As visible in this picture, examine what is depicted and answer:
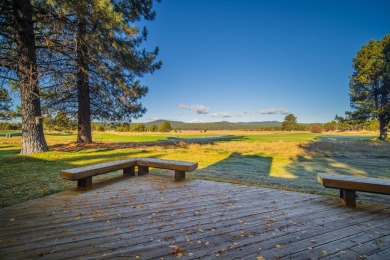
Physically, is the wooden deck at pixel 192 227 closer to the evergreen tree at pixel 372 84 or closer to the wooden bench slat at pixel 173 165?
the wooden bench slat at pixel 173 165

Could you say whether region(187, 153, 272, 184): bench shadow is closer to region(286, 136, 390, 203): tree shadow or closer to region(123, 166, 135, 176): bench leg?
region(286, 136, 390, 203): tree shadow

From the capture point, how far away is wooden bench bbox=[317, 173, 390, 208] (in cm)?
324

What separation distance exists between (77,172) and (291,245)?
379 cm

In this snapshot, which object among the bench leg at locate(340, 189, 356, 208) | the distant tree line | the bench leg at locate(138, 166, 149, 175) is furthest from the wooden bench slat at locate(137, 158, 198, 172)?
the distant tree line

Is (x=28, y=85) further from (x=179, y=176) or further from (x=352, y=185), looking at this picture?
(x=352, y=185)

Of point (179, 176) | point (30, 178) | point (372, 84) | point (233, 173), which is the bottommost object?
point (233, 173)

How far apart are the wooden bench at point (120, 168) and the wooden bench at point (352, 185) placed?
108 inches

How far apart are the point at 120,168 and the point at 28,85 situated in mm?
6648

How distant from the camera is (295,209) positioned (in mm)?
3342

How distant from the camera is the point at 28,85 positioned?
872 centimetres

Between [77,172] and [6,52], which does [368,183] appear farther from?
[6,52]

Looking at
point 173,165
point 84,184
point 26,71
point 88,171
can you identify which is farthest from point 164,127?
point 88,171

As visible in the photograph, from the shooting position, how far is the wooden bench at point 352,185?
10.6ft

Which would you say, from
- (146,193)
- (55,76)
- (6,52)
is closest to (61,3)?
(55,76)
